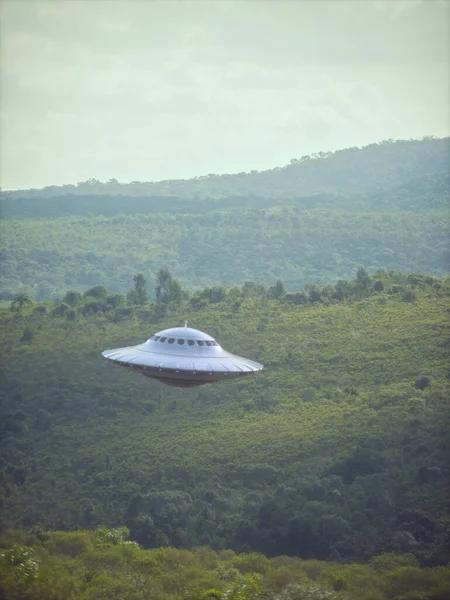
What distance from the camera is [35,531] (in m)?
75.2

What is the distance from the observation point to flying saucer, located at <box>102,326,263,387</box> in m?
45.9

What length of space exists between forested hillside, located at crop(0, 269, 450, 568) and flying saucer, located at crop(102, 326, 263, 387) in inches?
1236

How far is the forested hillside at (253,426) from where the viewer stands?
259 ft

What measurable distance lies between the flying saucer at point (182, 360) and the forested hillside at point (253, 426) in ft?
103

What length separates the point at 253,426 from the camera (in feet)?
308

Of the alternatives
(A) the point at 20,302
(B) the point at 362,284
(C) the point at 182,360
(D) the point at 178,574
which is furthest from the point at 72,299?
(C) the point at 182,360

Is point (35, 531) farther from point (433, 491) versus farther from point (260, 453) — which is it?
point (433, 491)

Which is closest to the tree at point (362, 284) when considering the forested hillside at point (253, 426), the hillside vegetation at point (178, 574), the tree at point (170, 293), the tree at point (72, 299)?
the forested hillside at point (253, 426)

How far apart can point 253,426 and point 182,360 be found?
48491mm

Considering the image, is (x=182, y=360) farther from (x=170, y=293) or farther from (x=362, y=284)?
(x=362, y=284)

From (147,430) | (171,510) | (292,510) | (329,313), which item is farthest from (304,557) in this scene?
(329,313)

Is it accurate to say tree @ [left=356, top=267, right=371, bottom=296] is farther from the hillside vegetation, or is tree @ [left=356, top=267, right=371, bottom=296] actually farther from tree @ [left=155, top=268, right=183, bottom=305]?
the hillside vegetation

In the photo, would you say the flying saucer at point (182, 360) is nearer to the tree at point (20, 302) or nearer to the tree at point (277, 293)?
the tree at point (277, 293)

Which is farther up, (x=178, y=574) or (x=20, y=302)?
(x=20, y=302)
